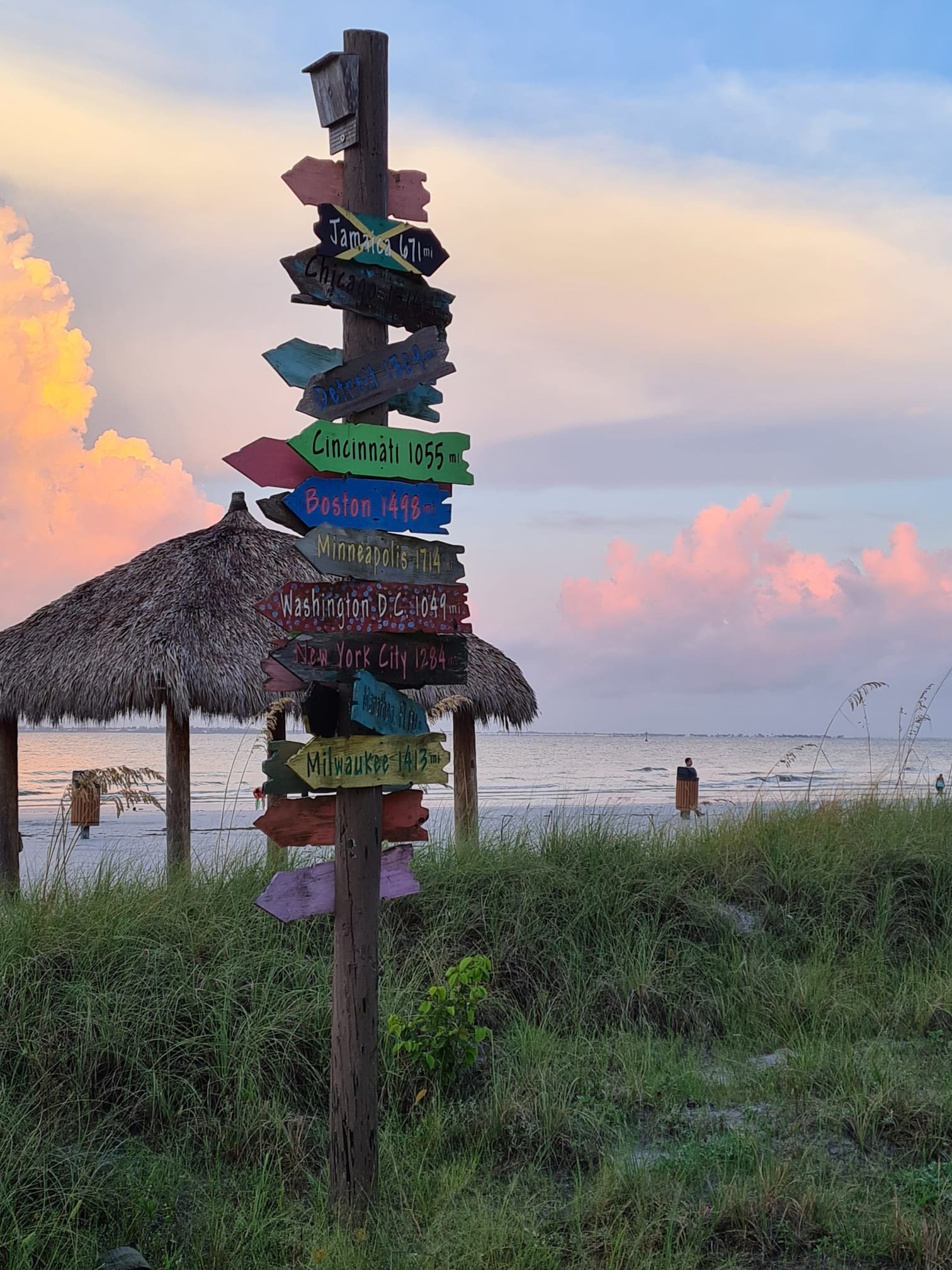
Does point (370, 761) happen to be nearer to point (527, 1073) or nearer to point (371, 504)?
point (371, 504)

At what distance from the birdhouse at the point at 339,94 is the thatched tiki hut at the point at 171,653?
198 inches

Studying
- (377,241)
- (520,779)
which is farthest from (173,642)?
(520,779)

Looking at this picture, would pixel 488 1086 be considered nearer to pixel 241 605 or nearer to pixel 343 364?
pixel 343 364

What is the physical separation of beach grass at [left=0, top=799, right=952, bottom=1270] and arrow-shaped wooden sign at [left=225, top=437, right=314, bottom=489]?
2.68 metres

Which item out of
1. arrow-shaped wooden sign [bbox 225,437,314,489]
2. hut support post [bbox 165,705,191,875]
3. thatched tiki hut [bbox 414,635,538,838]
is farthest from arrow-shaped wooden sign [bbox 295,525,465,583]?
thatched tiki hut [bbox 414,635,538,838]

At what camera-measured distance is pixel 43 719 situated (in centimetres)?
1071

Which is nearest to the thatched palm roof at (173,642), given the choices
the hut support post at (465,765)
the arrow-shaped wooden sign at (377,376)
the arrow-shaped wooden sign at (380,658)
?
the hut support post at (465,765)

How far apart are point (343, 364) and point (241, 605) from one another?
5.99 m

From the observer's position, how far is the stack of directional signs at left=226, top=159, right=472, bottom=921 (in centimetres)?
435

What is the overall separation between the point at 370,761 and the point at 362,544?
0.85 m

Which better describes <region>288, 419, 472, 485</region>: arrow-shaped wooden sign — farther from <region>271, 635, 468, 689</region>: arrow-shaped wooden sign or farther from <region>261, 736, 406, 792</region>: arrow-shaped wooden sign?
<region>261, 736, 406, 792</region>: arrow-shaped wooden sign

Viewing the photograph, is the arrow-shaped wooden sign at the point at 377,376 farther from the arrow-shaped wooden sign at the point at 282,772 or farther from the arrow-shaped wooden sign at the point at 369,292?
the arrow-shaped wooden sign at the point at 282,772

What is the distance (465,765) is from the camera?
11.2 m

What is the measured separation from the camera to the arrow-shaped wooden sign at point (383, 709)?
4.36 meters
